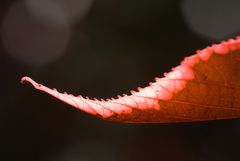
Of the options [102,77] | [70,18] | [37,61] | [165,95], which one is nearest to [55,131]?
[102,77]

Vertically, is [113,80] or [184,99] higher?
[113,80]

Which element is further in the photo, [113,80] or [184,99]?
[113,80]

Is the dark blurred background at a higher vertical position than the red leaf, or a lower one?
higher

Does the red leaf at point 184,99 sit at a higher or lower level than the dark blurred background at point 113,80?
lower

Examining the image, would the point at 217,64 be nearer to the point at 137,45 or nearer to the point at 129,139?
the point at 129,139

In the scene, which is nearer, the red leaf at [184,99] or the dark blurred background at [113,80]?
the red leaf at [184,99]
